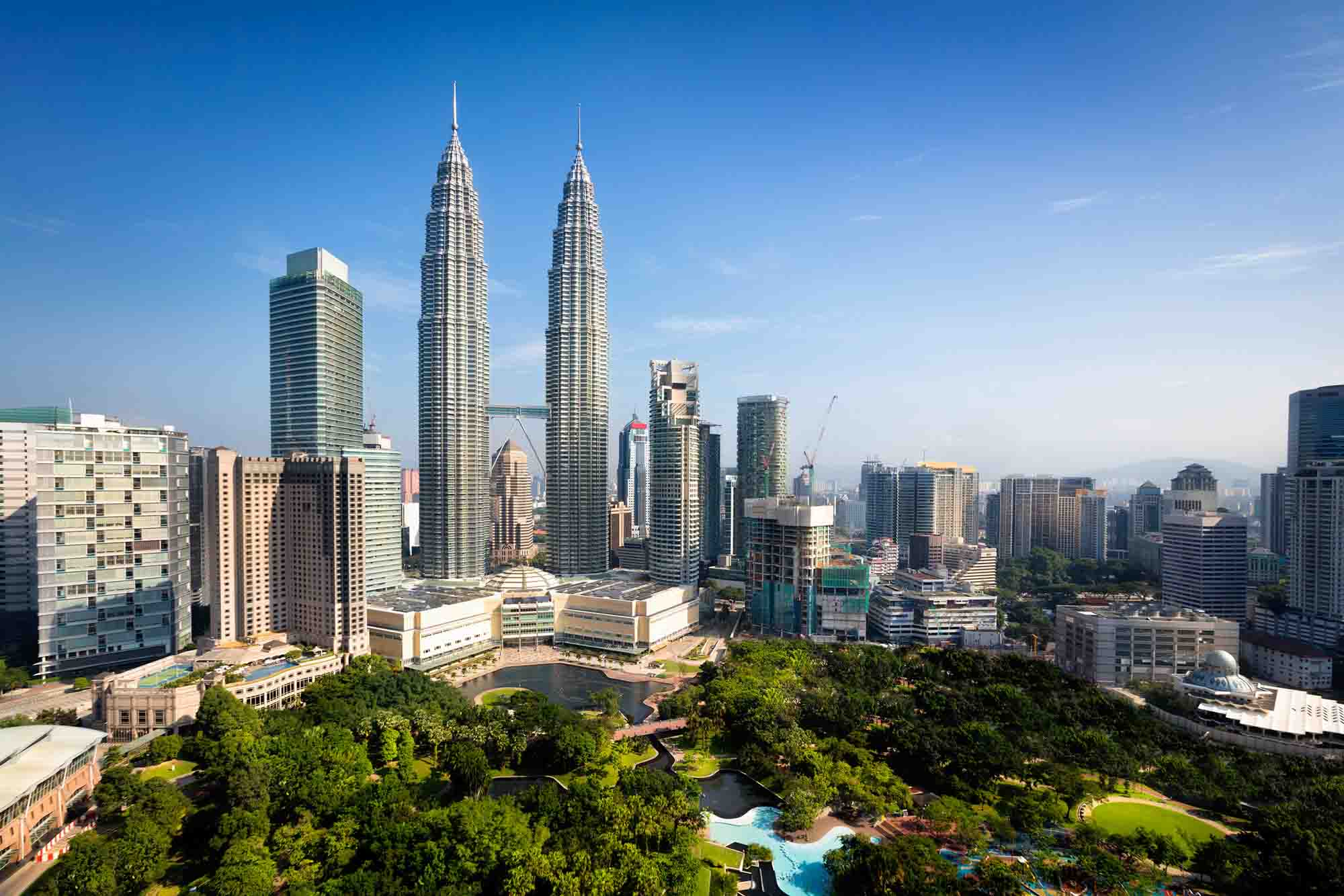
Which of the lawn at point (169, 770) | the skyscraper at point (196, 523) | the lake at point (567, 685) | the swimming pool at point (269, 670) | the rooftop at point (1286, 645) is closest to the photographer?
the lawn at point (169, 770)

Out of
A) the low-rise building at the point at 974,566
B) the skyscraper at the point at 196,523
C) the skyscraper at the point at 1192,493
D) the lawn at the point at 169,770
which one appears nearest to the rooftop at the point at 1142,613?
the skyscraper at the point at 1192,493

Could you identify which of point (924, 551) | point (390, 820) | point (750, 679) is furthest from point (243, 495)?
point (924, 551)

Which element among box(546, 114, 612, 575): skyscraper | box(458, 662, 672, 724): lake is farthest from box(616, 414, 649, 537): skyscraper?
box(458, 662, 672, 724): lake

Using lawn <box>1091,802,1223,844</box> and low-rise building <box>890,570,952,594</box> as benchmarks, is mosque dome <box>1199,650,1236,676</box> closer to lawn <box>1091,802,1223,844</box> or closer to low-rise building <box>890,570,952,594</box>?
lawn <box>1091,802,1223,844</box>

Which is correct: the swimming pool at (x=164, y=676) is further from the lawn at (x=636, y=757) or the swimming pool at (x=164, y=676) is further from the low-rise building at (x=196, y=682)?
the lawn at (x=636, y=757)

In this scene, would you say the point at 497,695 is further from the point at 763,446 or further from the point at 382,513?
the point at 763,446

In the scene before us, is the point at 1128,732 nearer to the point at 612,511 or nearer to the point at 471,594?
the point at 471,594

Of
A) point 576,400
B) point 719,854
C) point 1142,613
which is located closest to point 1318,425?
point 1142,613
